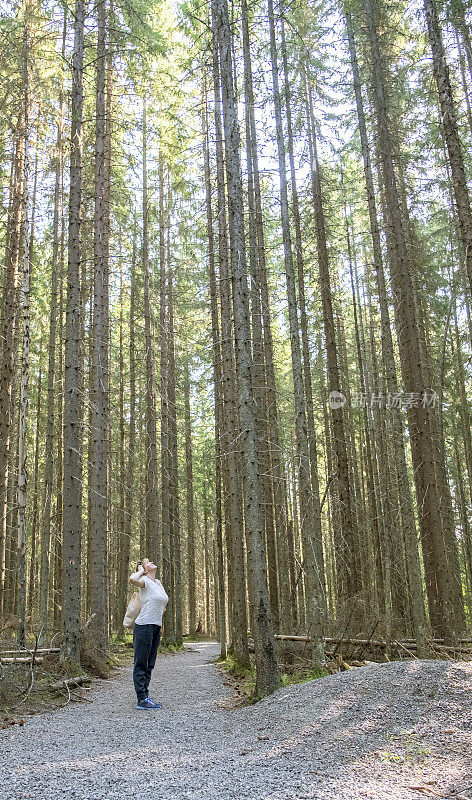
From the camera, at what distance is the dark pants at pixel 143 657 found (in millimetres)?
7523

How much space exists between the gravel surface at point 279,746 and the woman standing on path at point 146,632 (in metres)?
0.29

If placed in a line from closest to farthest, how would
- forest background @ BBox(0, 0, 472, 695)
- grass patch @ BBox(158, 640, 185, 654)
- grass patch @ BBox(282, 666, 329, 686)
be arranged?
grass patch @ BBox(282, 666, 329, 686), forest background @ BBox(0, 0, 472, 695), grass patch @ BBox(158, 640, 185, 654)

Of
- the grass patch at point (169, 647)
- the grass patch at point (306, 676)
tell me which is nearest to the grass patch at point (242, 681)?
the grass patch at point (306, 676)

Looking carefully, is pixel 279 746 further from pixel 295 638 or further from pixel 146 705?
pixel 295 638

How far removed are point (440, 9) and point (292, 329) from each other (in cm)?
689

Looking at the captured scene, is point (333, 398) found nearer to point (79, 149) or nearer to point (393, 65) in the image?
point (79, 149)

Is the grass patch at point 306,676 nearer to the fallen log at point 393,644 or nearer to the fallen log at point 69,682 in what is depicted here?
the fallen log at point 393,644

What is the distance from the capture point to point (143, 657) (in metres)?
7.48

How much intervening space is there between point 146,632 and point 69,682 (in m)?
1.98

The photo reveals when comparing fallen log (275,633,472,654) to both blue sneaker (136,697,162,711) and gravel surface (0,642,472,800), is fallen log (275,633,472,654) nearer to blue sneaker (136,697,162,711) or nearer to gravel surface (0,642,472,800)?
gravel surface (0,642,472,800)

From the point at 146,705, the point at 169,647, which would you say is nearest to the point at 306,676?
the point at 146,705

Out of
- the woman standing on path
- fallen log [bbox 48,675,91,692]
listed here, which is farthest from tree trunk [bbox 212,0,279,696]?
fallen log [bbox 48,675,91,692]

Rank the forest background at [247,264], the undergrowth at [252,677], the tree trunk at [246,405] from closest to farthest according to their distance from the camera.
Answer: the tree trunk at [246,405] < the undergrowth at [252,677] < the forest background at [247,264]

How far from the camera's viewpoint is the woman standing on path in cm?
757
